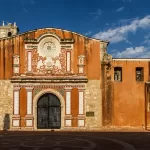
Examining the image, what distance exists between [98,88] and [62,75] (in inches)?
132

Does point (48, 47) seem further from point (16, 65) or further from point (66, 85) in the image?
point (66, 85)

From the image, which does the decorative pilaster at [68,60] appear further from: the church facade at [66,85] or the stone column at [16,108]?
the stone column at [16,108]

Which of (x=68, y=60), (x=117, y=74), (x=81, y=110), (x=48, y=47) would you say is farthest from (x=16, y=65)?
(x=117, y=74)

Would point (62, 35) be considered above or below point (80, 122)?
above

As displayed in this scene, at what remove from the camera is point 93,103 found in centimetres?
2869

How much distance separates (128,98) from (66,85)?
5544mm

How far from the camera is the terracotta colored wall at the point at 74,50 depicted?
94.6 feet

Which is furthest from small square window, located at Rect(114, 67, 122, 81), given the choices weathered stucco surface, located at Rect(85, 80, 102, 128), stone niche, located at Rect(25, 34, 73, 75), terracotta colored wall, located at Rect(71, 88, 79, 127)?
stone niche, located at Rect(25, 34, 73, 75)

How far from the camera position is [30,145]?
1794cm

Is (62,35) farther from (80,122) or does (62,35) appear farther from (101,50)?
(80,122)

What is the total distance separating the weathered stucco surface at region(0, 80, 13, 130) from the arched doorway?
2.47m

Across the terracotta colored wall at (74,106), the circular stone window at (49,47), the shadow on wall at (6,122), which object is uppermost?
the circular stone window at (49,47)

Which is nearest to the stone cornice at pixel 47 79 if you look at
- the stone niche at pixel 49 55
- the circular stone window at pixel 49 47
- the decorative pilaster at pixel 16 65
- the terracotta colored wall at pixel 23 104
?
the decorative pilaster at pixel 16 65

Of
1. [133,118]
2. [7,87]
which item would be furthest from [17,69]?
[133,118]
